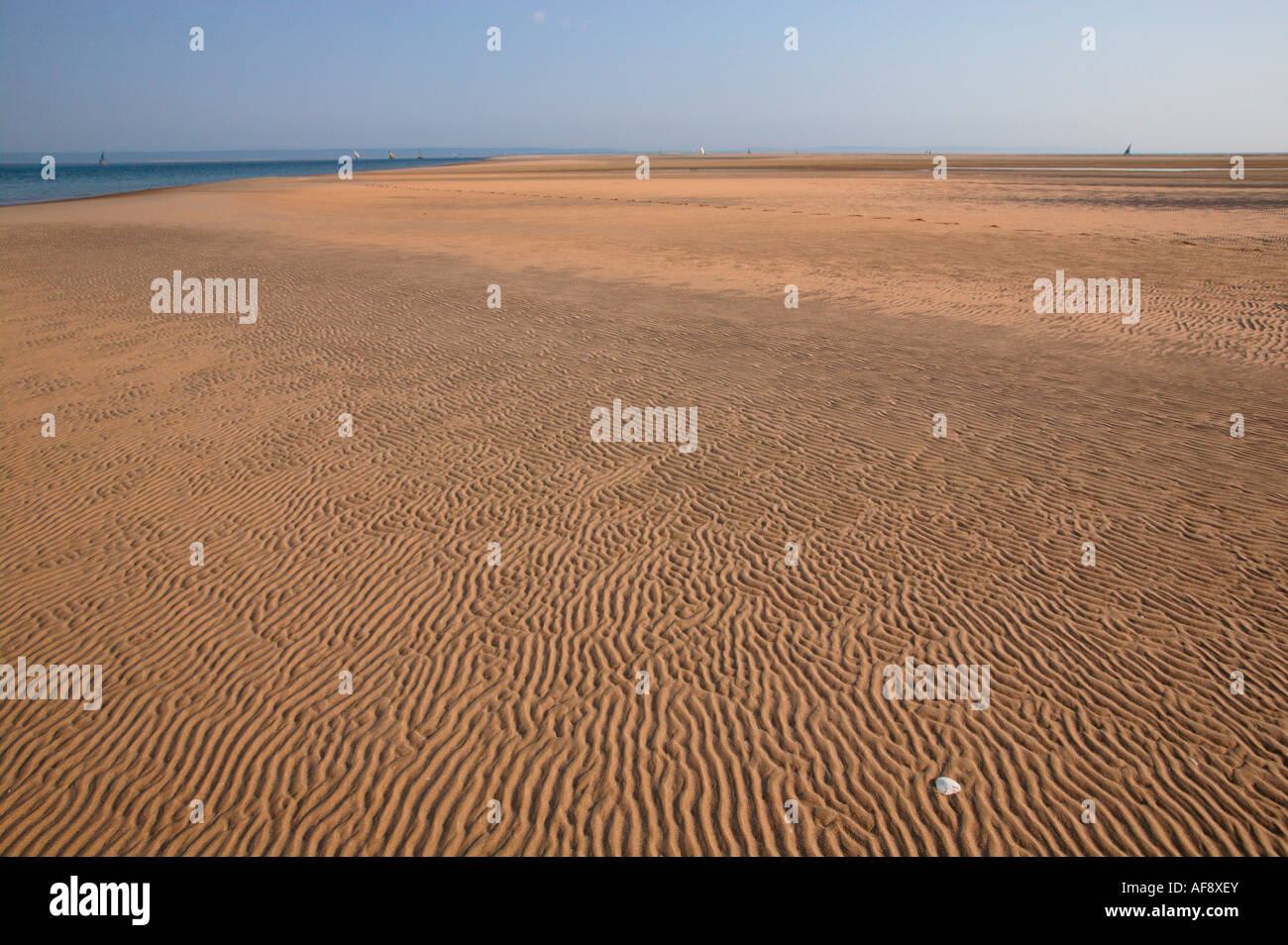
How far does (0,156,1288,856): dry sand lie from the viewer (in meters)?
5.43

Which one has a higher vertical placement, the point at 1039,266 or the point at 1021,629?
the point at 1039,266

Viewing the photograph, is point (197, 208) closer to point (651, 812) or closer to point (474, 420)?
point (474, 420)

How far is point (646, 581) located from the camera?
8.16 meters

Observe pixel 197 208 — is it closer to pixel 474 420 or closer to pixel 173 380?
pixel 173 380

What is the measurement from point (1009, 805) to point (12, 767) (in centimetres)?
782

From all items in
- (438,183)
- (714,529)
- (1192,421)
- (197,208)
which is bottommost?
(714,529)

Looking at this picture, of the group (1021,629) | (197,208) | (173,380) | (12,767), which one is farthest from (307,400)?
(197,208)

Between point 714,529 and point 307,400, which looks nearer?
point 714,529

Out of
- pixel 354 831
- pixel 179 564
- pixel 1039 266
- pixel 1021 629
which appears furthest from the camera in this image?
pixel 1039 266

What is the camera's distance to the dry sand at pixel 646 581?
17.8 ft

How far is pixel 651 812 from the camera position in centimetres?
538

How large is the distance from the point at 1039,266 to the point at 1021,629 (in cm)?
2228

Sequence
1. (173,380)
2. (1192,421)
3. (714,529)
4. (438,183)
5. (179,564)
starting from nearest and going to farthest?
(179,564) → (714,529) → (1192,421) → (173,380) → (438,183)

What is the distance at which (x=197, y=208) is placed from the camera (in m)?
49.3
